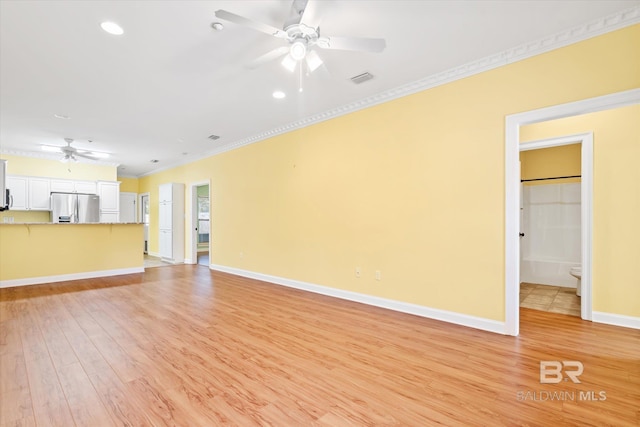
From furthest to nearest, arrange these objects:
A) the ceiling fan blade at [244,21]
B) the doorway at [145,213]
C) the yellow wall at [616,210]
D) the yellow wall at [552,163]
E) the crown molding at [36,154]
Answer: the doorway at [145,213] → the crown molding at [36,154] → the yellow wall at [552,163] → the yellow wall at [616,210] → the ceiling fan blade at [244,21]

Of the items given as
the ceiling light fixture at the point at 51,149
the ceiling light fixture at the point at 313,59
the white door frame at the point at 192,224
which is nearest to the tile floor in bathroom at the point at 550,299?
the ceiling light fixture at the point at 313,59

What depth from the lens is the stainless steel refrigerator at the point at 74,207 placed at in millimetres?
7234

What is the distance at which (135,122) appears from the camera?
4867mm

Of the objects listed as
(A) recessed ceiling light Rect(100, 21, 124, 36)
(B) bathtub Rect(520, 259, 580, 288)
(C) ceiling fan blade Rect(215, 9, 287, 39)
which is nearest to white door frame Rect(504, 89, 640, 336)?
(C) ceiling fan blade Rect(215, 9, 287, 39)

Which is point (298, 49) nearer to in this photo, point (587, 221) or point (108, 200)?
point (587, 221)

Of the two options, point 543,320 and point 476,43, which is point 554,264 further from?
point 476,43

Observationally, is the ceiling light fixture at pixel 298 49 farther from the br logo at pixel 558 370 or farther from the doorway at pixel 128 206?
the doorway at pixel 128 206

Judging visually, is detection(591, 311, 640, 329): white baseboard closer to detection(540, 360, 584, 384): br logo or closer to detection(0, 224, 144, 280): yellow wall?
detection(540, 360, 584, 384): br logo

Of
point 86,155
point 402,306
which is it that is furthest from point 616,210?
point 86,155

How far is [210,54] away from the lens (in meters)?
2.86

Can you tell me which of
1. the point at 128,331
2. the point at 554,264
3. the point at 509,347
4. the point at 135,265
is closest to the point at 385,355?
the point at 509,347

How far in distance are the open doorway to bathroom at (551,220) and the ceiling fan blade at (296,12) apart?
15.9 feet

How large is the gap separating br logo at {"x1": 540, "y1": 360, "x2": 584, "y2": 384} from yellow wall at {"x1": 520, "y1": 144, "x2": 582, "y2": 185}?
3761 millimetres

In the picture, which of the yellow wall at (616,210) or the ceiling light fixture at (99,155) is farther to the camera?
the ceiling light fixture at (99,155)
